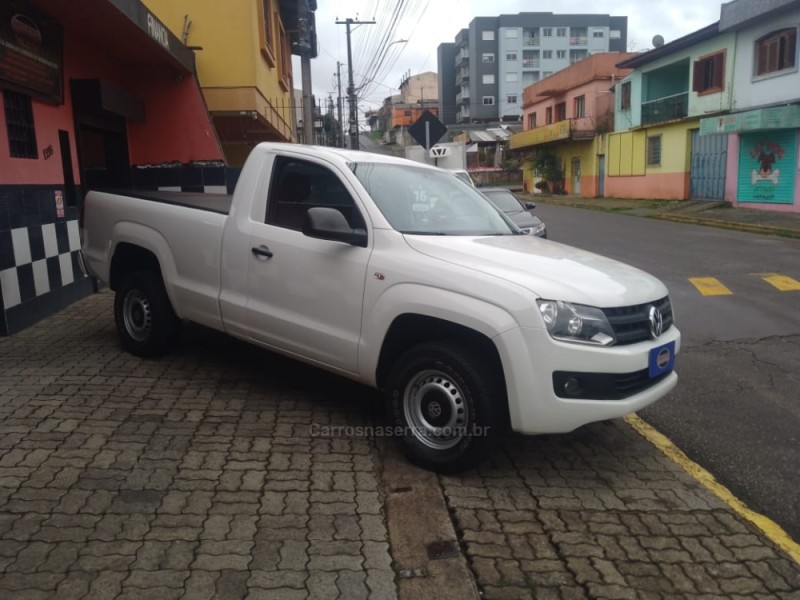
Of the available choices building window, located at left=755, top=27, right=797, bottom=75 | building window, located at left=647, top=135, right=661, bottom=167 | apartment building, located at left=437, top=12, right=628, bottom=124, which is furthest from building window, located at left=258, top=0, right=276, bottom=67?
apartment building, located at left=437, top=12, right=628, bottom=124

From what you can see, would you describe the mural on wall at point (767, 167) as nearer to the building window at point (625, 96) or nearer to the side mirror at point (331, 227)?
the building window at point (625, 96)

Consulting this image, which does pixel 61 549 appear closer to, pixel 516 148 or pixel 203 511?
pixel 203 511

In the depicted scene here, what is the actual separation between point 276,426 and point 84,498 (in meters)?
1.38

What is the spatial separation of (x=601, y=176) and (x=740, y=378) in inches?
1242

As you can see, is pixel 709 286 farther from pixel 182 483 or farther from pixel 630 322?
pixel 182 483

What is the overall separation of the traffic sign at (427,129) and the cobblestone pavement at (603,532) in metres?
10.5

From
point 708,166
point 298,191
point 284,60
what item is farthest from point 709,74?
point 298,191

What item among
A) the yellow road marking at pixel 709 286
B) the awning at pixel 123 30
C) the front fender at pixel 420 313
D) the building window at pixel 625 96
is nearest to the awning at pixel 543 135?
the building window at pixel 625 96

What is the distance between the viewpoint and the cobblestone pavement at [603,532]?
2.98 m

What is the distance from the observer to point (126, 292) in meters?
5.98

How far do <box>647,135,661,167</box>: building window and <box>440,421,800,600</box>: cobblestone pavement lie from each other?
2767 centimetres

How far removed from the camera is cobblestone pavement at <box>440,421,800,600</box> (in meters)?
2.98

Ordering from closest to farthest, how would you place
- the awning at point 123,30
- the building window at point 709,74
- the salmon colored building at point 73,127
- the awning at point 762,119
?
the salmon colored building at point 73,127 < the awning at point 123,30 < the awning at point 762,119 < the building window at point 709,74

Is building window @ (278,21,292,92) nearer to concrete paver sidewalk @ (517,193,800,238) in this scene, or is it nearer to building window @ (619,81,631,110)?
concrete paver sidewalk @ (517,193,800,238)
